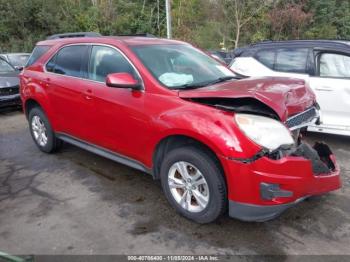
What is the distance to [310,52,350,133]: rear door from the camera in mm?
5691

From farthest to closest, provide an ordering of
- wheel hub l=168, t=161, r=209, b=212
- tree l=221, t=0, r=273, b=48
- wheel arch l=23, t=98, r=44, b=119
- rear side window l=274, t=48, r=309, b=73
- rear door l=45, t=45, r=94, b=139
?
tree l=221, t=0, r=273, b=48
rear side window l=274, t=48, r=309, b=73
wheel arch l=23, t=98, r=44, b=119
rear door l=45, t=45, r=94, b=139
wheel hub l=168, t=161, r=209, b=212

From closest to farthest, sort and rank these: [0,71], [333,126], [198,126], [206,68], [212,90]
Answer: [198,126] < [212,90] < [206,68] < [333,126] < [0,71]

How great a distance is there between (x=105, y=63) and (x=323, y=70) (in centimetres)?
349

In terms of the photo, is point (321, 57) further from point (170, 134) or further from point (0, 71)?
point (0, 71)

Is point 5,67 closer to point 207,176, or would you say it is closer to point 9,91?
point 9,91

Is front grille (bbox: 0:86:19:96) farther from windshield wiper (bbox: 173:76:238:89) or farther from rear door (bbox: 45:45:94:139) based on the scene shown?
windshield wiper (bbox: 173:76:238:89)

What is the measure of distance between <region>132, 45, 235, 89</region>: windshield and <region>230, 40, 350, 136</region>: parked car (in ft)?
6.51

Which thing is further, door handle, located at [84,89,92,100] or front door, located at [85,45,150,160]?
door handle, located at [84,89,92,100]

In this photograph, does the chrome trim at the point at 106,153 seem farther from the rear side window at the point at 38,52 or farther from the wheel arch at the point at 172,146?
the rear side window at the point at 38,52

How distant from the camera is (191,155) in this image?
3.42 meters

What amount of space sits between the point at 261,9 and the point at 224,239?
65.0 feet

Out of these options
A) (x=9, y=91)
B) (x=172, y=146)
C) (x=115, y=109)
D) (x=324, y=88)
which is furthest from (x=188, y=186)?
(x=9, y=91)

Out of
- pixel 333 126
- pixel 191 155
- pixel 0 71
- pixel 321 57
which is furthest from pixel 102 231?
pixel 0 71

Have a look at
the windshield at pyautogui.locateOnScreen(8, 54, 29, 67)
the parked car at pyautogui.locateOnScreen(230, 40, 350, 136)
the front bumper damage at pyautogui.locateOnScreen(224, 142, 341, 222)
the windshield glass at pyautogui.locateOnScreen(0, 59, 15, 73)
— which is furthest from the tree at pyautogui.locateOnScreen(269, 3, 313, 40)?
the front bumper damage at pyautogui.locateOnScreen(224, 142, 341, 222)
